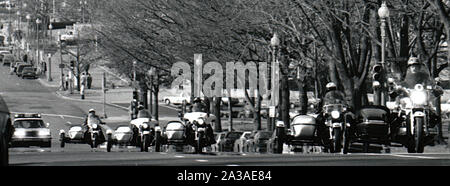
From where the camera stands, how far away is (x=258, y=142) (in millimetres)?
35969

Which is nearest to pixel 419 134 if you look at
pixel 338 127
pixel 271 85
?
pixel 338 127

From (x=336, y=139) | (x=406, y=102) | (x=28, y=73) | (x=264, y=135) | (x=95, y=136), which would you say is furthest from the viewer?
(x=28, y=73)

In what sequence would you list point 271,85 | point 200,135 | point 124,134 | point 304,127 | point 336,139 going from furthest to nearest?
point 271,85 < point 124,134 < point 200,135 < point 304,127 < point 336,139

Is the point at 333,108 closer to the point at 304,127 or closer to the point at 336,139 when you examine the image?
the point at 336,139

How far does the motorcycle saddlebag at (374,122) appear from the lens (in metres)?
22.7

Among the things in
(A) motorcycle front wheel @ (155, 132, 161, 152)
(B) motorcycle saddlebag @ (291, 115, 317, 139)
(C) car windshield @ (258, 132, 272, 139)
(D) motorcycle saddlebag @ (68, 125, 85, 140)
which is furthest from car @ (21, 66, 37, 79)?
(B) motorcycle saddlebag @ (291, 115, 317, 139)

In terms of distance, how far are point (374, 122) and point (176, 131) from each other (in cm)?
812

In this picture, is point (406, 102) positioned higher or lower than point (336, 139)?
higher

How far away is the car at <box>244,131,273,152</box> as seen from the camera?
117 feet

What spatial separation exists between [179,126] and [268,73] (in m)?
14.3

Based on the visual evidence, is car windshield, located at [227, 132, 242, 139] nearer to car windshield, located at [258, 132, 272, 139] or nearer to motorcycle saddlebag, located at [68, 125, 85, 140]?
car windshield, located at [258, 132, 272, 139]

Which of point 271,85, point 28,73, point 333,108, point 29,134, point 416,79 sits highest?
point 28,73
